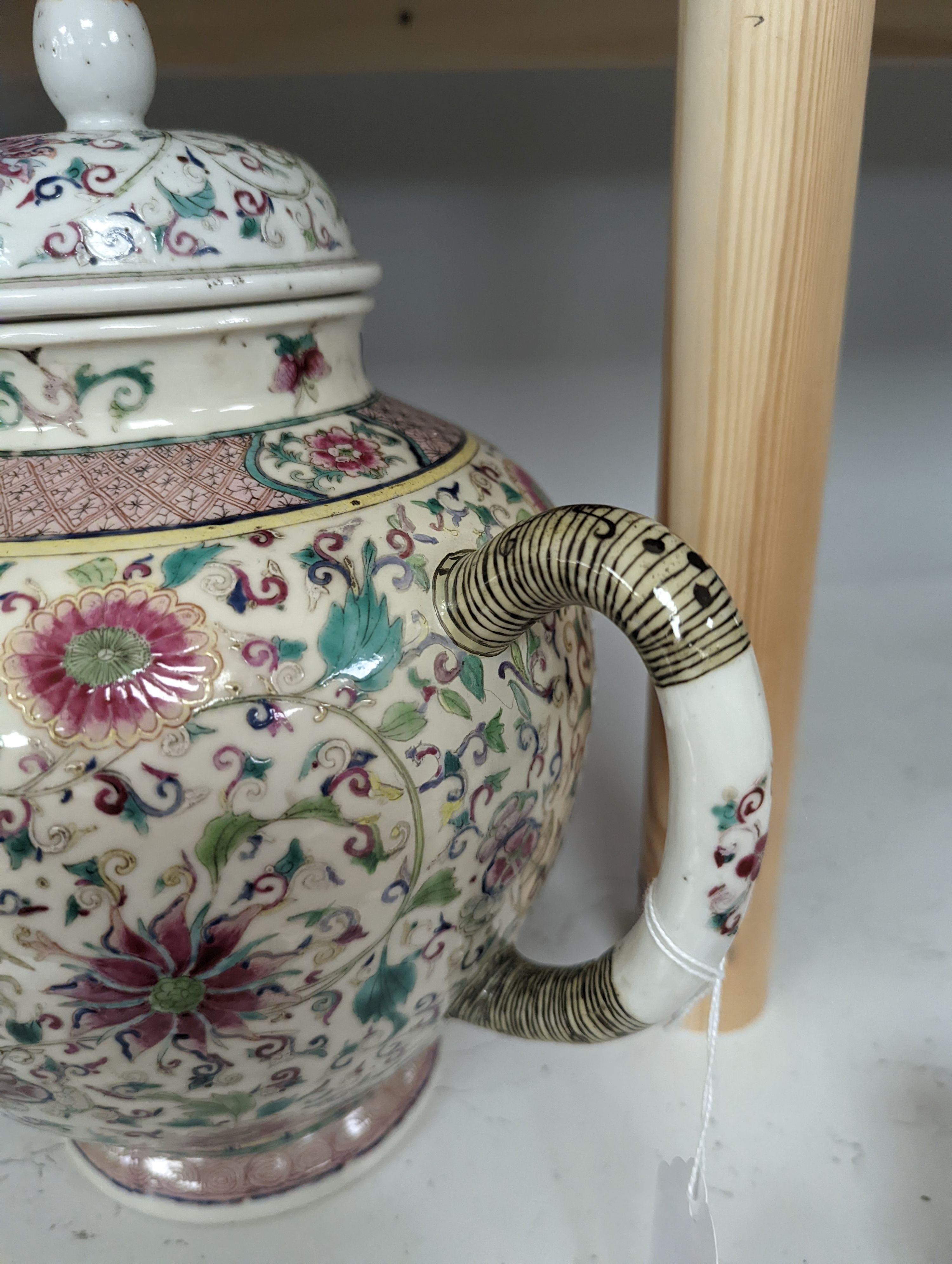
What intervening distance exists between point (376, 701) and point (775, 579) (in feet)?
0.95

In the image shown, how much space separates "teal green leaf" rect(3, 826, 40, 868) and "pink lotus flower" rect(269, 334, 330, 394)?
235 millimetres

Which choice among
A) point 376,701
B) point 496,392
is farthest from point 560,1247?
point 496,392

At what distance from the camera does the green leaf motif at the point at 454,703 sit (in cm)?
46

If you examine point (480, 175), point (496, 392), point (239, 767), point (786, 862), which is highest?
point (480, 175)

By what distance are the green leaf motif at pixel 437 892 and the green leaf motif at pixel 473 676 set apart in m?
0.08

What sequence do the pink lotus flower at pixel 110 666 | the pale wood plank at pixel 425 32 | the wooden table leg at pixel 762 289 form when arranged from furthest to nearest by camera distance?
1. the pale wood plank at pixel 425 32
2. the wooden table leg at pixel 762 289
3. the pink lotus flower at pixel 110 666

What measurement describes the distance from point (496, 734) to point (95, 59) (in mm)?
381

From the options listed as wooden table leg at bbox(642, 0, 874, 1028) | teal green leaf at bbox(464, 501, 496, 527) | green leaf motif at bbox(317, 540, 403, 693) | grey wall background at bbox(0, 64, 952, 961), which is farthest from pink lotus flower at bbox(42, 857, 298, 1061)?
grey wall background at bbox(0, 64, 952, 961)

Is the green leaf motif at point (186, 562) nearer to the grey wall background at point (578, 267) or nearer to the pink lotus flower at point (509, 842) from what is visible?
the pink lotus flower at point (509, 842)

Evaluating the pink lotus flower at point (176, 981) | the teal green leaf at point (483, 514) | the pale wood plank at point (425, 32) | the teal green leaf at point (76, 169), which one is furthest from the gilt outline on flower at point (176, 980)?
the pale wood plank at point (425, 32)

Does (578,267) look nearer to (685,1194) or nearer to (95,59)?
(95,59)

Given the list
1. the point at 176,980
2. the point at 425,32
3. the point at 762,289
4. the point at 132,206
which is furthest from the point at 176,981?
the point at 425,32

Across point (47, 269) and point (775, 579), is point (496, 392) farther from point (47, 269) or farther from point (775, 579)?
point (47, 269)

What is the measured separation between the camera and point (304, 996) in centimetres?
46
